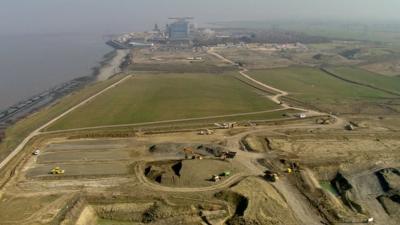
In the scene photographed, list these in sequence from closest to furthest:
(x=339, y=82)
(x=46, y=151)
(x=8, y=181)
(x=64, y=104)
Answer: (x=8, y=181), (x=46, y=151), (x=64, y=104), (x=339, y=82)

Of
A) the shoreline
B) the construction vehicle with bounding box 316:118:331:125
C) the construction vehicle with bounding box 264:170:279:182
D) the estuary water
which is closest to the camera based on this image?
the construction vehicle with bounding box 264:170:279:182

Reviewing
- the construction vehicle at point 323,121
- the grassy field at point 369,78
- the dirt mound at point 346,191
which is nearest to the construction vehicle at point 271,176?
the dirt mound at point 346,191

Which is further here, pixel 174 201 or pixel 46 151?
pixel 46 151

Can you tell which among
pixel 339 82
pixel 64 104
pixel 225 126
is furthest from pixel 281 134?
pixel 339 82

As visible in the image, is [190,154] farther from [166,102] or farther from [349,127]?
[166,102]

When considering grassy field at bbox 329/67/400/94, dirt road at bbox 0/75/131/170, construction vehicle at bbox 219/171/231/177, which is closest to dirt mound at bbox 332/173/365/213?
construction vehicle at bbox 219/171/231/177

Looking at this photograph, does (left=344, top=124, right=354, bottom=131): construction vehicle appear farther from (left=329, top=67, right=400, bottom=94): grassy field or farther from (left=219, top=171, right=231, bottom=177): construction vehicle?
(left=329, top=67, right=400, bottom=94): grassy field

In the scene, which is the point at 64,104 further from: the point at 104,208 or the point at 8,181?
the point at 104,208

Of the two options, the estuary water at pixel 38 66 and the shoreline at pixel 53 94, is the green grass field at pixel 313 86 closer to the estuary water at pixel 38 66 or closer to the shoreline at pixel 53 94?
the shoreline at pixel 53 94
